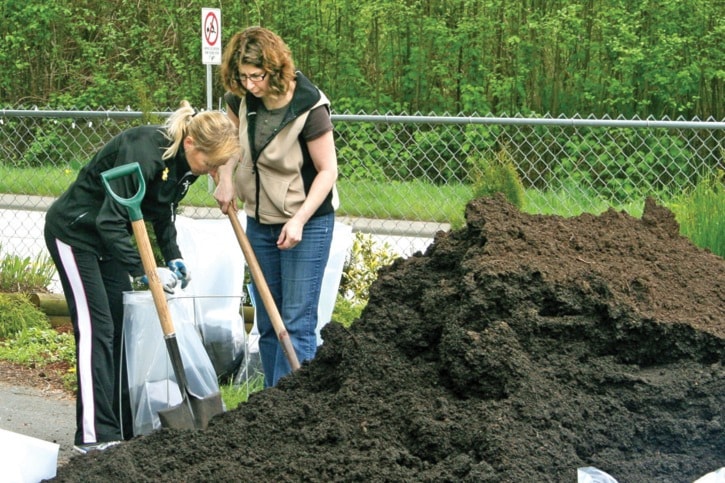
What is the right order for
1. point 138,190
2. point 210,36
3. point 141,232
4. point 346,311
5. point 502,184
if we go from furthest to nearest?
point 210,36 → point 346,311 → point 502,184 → point 138,190 → point 141,232

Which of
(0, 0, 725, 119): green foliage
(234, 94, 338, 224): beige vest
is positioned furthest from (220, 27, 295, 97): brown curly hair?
(0, 0, 725, 119): green foliage

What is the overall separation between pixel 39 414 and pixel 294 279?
173 cm

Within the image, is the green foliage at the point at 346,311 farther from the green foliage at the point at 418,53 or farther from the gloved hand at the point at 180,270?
the green foliage at the point at 418,53

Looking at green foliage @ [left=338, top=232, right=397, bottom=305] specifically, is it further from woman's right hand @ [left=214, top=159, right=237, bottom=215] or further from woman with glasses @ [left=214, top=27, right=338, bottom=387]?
woman's right hand @ [left=214, top=159, right=237, bottom=215]

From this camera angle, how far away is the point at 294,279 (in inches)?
194

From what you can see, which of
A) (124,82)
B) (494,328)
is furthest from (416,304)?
(124,82)

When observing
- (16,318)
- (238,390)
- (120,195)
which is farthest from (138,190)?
(16,318)

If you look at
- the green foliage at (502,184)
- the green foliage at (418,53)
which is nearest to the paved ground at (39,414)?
the green foliage at (502,184)

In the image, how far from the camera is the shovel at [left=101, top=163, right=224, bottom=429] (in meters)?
4.29

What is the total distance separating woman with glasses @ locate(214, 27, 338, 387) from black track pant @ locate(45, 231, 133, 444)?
0.69 meters

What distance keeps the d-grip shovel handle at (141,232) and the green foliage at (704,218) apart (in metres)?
2.93

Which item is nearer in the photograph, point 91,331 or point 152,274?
point 152,274

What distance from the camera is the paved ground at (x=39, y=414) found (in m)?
5.31

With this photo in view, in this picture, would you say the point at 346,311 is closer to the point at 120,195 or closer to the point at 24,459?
the point at 120,195
